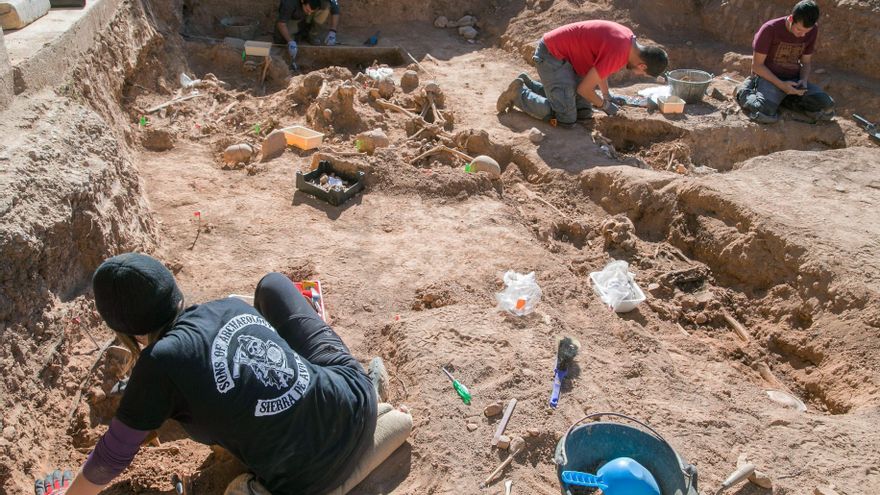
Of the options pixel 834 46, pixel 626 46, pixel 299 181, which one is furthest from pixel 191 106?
pixel 834 46

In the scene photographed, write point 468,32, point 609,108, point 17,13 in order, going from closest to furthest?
1. point 17,13
2. point 609,108
3. point 468,32

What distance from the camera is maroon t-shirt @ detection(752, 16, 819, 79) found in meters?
7.42

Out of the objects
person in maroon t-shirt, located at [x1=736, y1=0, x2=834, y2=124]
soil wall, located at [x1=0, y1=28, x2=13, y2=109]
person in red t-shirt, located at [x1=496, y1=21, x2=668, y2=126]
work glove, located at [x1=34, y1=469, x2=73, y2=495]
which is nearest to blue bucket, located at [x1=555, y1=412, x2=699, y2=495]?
work glove, located at [x1=34, y1=469, x2=73, y2=495]

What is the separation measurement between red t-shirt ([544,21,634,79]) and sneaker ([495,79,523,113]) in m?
0.50

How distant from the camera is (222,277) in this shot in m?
4.64

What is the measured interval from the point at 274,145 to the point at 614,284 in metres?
3.46

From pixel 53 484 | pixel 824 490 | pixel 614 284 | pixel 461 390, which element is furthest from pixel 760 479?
pixel 53 484

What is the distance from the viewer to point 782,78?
7672 mm

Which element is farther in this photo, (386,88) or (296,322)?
(386,88)

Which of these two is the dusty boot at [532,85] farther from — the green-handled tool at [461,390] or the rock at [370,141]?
the green-handled tool at [461,390]

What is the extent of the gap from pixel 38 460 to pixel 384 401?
164 centimetres

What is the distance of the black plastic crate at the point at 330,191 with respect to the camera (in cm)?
560

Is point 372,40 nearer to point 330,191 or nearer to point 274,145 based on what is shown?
point 274,145

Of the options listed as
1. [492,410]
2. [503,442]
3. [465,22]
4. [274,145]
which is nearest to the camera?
[503,442]
